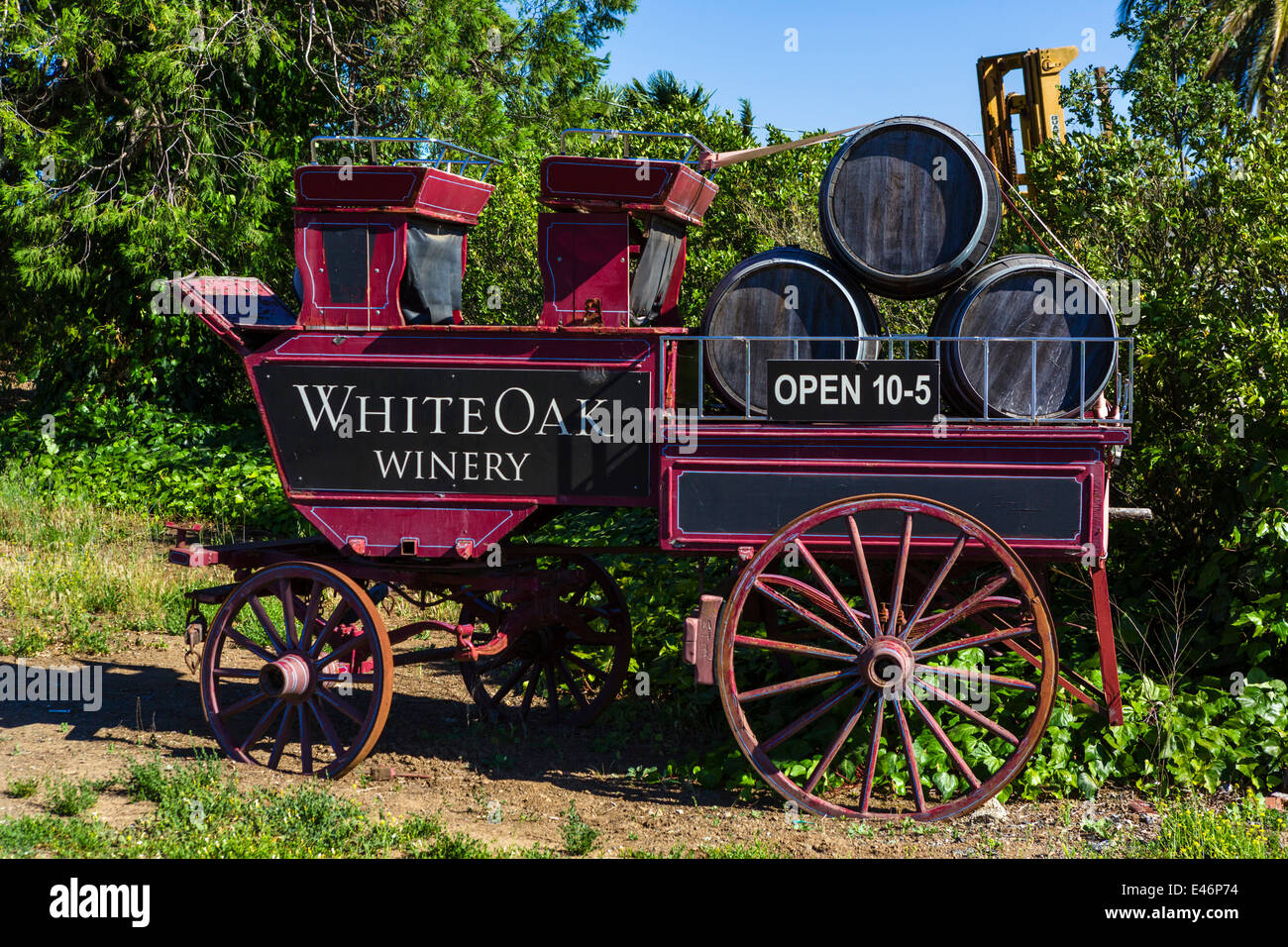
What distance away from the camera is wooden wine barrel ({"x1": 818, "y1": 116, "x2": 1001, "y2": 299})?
5.41 m

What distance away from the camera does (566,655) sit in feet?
23.1

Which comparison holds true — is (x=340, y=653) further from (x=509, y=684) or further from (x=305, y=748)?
(x=509, y=684)

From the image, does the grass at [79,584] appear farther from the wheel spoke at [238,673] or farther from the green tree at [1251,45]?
the green tree at [1251,45]

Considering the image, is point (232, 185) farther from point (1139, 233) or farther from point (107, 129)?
point (1139, 233)

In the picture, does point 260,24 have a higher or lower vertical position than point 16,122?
higher

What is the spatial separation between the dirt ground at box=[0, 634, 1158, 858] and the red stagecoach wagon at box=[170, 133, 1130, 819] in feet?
0.65

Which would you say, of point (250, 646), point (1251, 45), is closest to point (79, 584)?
point (250, 646)

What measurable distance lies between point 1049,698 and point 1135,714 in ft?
2.67

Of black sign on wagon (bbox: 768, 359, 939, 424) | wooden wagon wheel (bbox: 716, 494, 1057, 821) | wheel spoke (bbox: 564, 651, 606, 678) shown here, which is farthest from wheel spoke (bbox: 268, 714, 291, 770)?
black sign on wagon (bbox: 768, 359, 939, 424)

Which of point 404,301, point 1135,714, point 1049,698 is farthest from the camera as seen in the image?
point 404,301

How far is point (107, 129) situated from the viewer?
13.1 metres

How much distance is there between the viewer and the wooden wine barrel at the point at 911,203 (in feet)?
17.8

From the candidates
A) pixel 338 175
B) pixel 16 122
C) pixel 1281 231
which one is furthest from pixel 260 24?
pixel 1281 231

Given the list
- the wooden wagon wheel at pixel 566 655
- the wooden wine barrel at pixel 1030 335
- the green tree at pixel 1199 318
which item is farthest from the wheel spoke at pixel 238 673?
the green tree at pixel 1199 318
